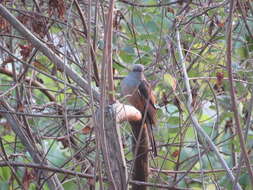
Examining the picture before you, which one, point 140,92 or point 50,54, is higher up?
point 50,54

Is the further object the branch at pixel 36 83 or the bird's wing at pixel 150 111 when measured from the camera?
the branch at pixel 36 83

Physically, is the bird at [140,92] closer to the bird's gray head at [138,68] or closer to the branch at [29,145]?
the bird's gray head at [138,68]

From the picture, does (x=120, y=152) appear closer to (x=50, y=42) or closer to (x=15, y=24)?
(x=15, y=24)

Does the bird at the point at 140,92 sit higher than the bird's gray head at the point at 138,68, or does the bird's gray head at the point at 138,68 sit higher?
the bird's gray head at the point at 138,68

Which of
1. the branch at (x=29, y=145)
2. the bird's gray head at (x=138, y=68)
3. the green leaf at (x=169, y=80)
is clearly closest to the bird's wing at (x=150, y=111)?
the bird's gray head at (x=138, y=68)

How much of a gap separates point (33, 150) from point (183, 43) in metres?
1.56

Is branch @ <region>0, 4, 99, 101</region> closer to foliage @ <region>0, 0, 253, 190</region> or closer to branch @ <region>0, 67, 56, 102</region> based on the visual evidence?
foliage @ <region>0, 0, 253, 190</region>

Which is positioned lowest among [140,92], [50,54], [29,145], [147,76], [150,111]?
[29,145]

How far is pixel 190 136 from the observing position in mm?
4383

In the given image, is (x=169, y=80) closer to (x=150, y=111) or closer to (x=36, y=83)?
(x=150, y=111)

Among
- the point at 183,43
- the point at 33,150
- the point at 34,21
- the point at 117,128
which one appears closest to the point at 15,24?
the point at 34,21

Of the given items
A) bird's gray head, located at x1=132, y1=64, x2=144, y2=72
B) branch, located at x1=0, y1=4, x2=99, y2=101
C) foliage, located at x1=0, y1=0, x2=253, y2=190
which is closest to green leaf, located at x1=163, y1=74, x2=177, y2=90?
foliage, located at x1=0, y1=0, x2=253, y2=190

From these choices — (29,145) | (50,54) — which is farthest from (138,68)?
(50,54)

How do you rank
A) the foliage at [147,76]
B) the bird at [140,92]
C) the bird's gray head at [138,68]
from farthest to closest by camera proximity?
1. the bird's gray head at [138,68]
2. the bird at [140,92]
3. the foliage at [147,76]
